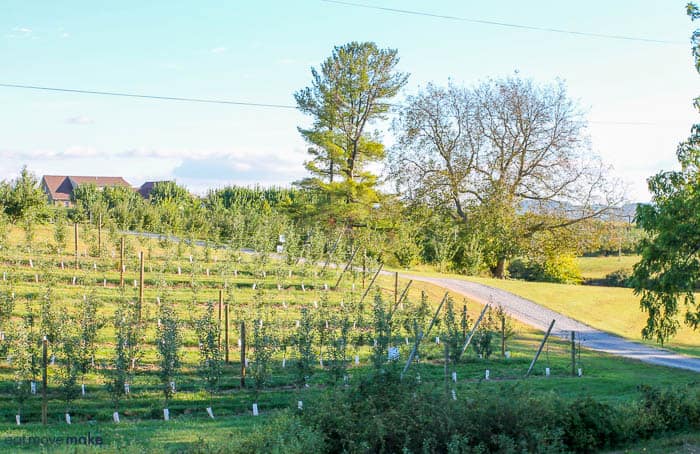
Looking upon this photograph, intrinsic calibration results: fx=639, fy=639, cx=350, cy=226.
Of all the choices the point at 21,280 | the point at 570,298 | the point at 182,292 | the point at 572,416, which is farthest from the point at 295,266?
the point at 572,416

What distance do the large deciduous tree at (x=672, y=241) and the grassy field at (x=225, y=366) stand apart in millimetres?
1793

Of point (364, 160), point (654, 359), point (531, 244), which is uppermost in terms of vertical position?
point (364, 160)

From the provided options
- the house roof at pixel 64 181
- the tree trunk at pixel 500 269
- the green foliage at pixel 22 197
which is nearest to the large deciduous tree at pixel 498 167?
the tree trunk at pixel 500 269

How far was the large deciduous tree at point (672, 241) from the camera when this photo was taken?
42.8 feet

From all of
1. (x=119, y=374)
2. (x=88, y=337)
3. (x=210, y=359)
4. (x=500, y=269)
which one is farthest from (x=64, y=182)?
(x=119, y=374)

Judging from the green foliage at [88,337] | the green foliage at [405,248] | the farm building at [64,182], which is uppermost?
the farm building at [64,182]

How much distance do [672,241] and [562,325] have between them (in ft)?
34.6

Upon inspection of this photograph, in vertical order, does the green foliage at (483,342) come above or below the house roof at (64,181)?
below

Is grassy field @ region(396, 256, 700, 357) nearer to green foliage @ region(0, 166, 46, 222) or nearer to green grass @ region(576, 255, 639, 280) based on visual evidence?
green grass @ region(576, 255, 639, 280)

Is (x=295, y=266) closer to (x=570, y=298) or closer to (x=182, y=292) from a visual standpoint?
(x=182, y=292)

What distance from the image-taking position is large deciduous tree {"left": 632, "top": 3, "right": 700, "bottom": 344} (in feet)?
42.8

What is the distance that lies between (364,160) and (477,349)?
2097cm

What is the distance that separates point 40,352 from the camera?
12594 millimetres

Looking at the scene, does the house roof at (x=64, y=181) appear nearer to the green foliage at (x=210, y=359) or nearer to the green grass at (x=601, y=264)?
the green grass at (x=601, y=264)
